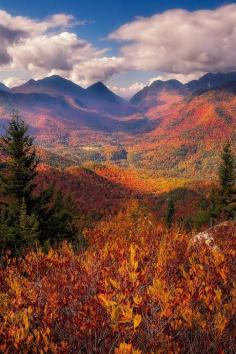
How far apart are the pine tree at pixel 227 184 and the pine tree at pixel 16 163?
103 feet

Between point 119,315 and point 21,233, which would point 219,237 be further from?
point 21,233

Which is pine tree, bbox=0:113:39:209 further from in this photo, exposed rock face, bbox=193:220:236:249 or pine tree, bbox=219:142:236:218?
pine tree, bbox=219:142:236:218

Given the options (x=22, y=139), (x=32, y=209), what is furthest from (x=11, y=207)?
(x=22, y=139)

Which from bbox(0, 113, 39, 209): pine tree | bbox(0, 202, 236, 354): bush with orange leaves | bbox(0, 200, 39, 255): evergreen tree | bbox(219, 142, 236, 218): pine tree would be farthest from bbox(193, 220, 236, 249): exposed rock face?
bbox(219, 142, 236, 218): pine tree

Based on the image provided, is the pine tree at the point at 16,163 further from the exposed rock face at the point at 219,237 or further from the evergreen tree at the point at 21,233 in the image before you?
the exposed rock face at the point at 219,237

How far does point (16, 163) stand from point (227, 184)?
33364 millimetres

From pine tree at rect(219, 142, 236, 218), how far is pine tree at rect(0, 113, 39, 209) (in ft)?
103

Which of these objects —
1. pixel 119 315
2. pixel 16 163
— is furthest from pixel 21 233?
pixel 119 315

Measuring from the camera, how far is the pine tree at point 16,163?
3259 cm

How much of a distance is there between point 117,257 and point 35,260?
3.27m

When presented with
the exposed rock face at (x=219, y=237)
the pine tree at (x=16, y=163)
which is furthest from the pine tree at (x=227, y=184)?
the exposed rock face at (x=219, y=237)

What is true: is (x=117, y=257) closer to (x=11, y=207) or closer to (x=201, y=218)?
(x=11, y=207)

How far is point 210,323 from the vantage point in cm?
794

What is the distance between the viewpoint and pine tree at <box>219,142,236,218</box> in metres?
53.9
